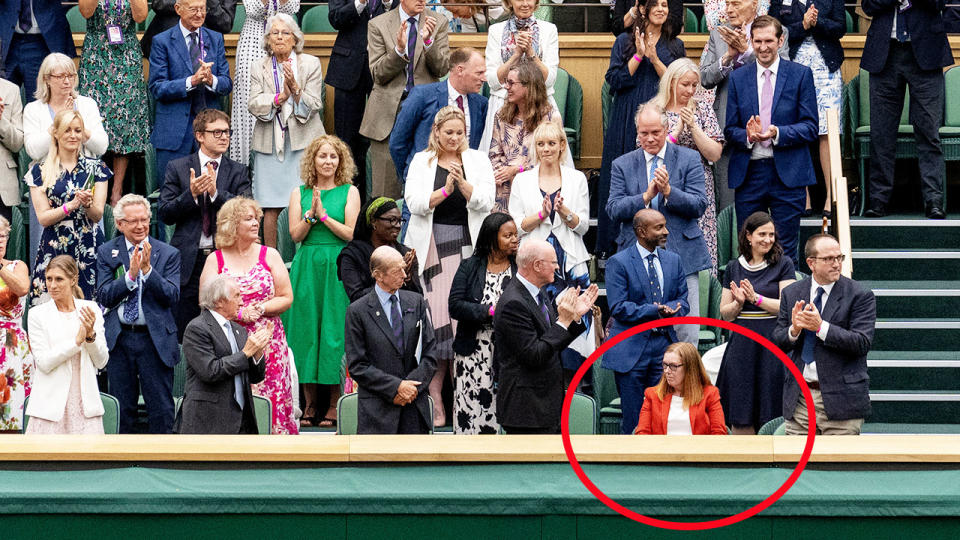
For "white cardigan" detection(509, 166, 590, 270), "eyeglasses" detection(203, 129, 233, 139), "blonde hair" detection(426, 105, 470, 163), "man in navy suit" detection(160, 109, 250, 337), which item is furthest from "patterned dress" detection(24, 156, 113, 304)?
"white cardigan" detection(509, 166, 590, 270)

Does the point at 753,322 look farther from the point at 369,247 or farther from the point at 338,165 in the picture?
the point at 338,165

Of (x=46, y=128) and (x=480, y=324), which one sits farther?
(x=46, y=128)

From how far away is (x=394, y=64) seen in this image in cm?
983

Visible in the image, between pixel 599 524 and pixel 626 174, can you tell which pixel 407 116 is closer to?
pixel 626 174

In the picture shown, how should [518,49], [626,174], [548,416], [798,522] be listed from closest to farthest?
1. [798,522]
2. [548,416]
3. [626,174]
4. [518,49]

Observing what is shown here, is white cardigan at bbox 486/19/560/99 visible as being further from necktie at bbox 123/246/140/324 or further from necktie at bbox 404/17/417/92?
necktie at bbox 123/246/140/324

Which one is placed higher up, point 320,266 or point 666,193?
point 666,193

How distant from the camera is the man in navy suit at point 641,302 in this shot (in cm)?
794

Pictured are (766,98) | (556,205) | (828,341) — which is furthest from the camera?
(766,98)

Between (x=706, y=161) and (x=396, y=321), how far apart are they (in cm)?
314

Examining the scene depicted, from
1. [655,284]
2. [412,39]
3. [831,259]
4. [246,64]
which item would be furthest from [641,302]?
[246,64]

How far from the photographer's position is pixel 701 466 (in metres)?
5.70

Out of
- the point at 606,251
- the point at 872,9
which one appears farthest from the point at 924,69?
the point at 606,251

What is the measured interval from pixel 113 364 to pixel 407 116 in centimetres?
242
